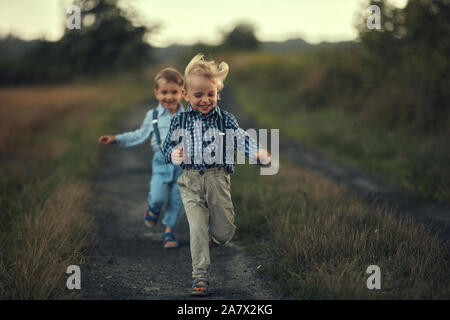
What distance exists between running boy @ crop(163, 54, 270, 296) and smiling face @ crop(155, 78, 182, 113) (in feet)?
A: 3.80

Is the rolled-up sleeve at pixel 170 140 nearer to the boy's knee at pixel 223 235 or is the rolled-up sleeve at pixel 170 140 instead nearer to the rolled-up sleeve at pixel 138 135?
the boy's knee at pixel 223 235

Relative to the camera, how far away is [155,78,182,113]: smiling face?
4824mm

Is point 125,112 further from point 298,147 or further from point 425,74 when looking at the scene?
point 425,74

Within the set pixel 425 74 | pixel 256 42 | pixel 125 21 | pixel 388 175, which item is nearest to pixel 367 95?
pixel 425 74

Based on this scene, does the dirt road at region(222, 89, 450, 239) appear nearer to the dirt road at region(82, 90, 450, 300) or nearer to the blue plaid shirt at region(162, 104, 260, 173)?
the dirt road at region(82, 90, 450, 300)

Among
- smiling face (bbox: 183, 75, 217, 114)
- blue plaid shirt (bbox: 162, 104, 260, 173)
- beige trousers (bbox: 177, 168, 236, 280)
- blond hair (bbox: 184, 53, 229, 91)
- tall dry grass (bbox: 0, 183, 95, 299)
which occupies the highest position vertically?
blond hair (bbox: 184, 53, 229, 91)

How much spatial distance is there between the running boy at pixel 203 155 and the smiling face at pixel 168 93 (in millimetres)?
1157

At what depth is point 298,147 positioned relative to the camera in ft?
36.3

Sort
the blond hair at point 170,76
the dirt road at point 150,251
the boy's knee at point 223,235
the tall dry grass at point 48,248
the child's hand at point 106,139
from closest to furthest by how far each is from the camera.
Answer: the tall dry grass at point 48,248 → the dirt road at point 150,251 → the boy's knee at point 223,235 → the child's hand at point 106,139 → the blond hair at point 170,76

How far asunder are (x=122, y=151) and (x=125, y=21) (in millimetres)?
23448

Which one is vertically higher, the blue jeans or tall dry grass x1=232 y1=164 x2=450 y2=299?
the blue jeans

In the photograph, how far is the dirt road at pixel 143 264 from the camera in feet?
11.9

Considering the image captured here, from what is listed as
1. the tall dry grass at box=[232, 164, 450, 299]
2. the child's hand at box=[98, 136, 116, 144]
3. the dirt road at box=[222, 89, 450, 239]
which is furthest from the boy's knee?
the dirt road at box=[222, 89, 450, 239]

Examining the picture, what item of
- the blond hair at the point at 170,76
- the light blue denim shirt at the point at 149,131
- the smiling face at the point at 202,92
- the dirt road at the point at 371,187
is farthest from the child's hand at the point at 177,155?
the dirt road at the point at 371,187
